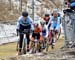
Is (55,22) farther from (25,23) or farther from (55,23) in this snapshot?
(25,23)

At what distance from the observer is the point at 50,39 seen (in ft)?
56.5

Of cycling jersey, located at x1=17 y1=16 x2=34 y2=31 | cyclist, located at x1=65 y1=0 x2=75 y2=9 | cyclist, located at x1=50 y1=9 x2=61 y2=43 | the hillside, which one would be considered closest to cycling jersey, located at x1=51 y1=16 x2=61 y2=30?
cyclist, located at x1=50 y1=9 x2=61 y2=43

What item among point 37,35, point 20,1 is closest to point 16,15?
point 20,1

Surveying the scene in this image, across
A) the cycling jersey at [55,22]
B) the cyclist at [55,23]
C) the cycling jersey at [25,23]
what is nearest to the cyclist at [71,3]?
the cycling jersey at [25,23]

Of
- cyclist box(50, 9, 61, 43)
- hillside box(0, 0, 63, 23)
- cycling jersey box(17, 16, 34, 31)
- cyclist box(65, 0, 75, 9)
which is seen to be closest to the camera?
cyclist box(65, 0, 75, 9)

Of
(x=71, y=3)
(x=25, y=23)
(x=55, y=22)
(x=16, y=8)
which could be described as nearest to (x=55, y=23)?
(x=55, y=22)

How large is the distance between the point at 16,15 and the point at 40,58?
16752 millimetres

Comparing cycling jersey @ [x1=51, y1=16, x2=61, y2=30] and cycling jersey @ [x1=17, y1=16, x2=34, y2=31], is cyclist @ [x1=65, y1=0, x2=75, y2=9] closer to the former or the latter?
cycling jersey @ [x1=17, y1=16, x2=34, y2=31]

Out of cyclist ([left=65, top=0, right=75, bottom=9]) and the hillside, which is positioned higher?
cyclist ([left=65, top=0, right=75, bottom=9])

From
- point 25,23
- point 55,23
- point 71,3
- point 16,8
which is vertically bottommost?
point 16,8

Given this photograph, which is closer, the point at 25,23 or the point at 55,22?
the point at 25,23

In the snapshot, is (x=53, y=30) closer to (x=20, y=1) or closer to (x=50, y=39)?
(x=50, y=39)

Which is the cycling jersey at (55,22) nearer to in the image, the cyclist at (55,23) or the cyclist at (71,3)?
the cyclist at (55,23)

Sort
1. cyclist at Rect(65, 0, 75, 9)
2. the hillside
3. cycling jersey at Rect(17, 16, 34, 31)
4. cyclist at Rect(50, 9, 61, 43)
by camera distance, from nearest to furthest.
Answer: cyclist at Rect(65, 0, 75, 9)
cycling jersey at Rect(17, 16, 34, 31)
cyclist at Rect(50, 9, 61, 43)
the hillside
